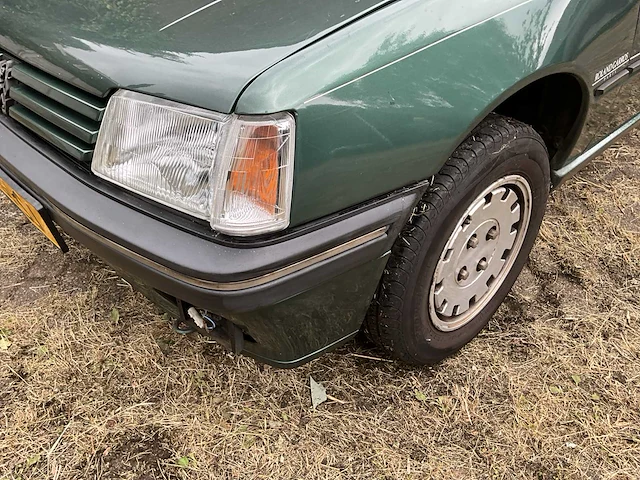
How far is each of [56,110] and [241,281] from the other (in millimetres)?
692

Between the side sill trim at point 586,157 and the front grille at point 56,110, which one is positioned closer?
the front grille at point 56,110

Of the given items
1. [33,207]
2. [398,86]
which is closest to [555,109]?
[398,86]

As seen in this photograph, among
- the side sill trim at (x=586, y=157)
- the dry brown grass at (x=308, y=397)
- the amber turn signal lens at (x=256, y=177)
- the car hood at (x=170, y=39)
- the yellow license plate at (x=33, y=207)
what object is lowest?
the dry brown grass at (x=308, y=397)

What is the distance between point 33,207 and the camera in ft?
5.16

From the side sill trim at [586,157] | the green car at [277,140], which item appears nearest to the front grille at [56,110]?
the green car at [277,140]

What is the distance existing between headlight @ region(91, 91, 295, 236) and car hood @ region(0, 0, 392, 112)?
0.15 ft

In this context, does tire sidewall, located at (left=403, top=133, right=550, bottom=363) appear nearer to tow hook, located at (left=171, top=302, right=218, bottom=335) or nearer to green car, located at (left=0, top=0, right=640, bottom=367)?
green car, located at (left=0, top=0, right=640, bottom=367)

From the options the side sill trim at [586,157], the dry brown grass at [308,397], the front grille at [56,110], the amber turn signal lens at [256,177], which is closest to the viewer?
the amber turn signal lens at [256,177]

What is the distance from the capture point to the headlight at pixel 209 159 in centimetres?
121

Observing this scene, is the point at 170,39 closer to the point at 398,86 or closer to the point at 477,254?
the point at 398,86

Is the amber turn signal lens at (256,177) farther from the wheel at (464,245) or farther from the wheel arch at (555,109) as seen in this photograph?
the wheel arch at (555,109)

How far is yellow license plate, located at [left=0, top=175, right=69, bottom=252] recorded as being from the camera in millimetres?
1564

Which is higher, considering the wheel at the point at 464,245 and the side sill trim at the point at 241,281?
the side sill trim at the point at 241,281

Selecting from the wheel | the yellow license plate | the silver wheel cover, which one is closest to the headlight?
the yellow license plate
